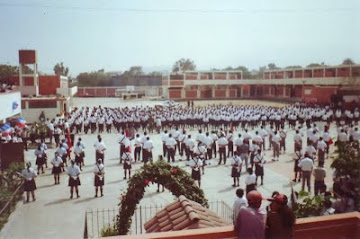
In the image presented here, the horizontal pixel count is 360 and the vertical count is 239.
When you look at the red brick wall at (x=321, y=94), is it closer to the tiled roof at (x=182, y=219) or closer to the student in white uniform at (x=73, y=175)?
the student in white uniform at (x=73, y=175)

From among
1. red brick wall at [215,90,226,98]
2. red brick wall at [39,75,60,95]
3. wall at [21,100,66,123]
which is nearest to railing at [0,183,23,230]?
wall at [21,100,66,123]

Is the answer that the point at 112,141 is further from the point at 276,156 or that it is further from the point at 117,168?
the point at 276,156

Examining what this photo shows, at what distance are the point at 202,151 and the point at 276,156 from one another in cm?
408

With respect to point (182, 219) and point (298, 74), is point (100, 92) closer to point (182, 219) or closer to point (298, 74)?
point (298, 74)

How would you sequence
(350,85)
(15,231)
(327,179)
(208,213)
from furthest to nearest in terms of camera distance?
1. (350,85)
2. (327,179)
3. (15,231)
4. (208,213)

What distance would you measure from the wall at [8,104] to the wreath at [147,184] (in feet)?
31.4

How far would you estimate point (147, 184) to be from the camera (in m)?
7.47

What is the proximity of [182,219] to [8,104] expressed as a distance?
45.7 ft

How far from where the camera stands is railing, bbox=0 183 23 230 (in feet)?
31.1

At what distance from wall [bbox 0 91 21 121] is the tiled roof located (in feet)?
38.0

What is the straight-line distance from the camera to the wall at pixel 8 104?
1535 cm

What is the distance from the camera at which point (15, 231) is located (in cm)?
880

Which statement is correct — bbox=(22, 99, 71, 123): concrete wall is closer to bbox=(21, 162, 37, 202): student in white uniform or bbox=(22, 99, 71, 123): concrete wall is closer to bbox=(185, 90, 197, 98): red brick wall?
bbox=(21, 162, 37, 202): student in white uniform

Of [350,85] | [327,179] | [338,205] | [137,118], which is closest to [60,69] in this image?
[137,118]
